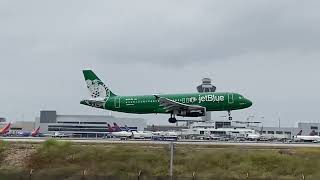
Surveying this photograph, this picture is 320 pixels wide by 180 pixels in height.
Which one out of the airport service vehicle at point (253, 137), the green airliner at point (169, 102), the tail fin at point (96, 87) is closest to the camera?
the green airliner at point (169, 102)

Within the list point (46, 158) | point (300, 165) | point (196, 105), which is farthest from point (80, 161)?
point (196, 105)

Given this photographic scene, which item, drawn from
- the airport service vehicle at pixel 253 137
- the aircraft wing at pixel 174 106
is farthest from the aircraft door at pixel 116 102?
the airport service vehicle at pixel 253 137

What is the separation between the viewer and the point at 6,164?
47.7 m

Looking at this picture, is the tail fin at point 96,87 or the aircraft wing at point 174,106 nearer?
the aircraft wing at point 174,106

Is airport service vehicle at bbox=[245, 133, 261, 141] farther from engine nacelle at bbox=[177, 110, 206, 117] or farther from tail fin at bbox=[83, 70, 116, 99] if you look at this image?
tail fin at bbox=[83, 70, 116, 99]

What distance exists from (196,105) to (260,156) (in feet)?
73.5

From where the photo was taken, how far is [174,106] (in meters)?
69.0

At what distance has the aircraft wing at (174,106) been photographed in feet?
223

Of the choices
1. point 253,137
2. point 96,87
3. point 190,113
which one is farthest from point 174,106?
point 253,137

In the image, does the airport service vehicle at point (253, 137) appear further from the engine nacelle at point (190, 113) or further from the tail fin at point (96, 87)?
the tail fin at point (96, 87)

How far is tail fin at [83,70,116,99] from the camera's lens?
7375cm

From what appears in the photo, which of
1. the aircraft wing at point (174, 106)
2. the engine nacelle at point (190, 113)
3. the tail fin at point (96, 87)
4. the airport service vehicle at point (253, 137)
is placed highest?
the tail fin at point (96, 87)

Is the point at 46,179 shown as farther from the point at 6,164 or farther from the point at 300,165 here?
the point at 300,165

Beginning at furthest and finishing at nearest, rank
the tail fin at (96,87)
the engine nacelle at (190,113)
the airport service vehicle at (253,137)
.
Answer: the airport service vehicle at (253,137)
the tail fin at (96,87)
the engine nacelle at (190,113)
